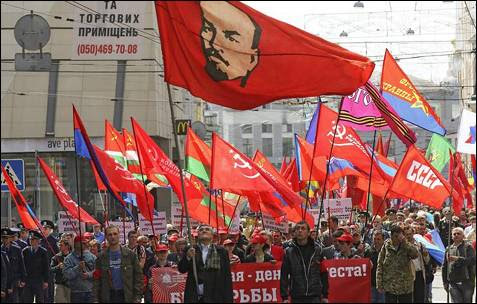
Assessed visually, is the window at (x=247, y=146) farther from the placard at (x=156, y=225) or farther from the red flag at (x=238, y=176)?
the red flag at (x=238, y=176)

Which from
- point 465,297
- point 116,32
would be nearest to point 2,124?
point 116,32

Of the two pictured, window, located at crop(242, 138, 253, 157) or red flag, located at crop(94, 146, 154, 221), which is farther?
window, located at crop(242, 138, 253, 157)

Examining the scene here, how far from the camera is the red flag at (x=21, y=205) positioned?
2056cm

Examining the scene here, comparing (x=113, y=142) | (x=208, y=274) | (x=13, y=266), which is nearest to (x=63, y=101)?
(x=113, y=142)

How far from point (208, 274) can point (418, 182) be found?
643 cm

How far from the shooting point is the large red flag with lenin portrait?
57.1 ft

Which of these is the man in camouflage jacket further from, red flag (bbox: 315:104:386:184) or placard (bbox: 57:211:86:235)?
placard (bbox: 57:211:86:235)

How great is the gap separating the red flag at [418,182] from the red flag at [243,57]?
585 cm

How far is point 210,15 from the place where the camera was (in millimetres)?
11594

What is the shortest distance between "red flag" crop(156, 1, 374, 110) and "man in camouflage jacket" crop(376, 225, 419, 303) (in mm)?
2884

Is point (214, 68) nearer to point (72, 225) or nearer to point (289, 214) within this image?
point (289, 214)

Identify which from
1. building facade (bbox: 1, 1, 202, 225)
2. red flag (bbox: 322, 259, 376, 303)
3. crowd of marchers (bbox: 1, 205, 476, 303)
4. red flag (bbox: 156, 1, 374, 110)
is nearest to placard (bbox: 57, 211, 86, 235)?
crowd of marchers (bbox: 1, 205, 476, 303)

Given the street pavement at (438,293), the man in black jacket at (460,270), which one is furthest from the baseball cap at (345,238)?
the street pavement at (438,293)

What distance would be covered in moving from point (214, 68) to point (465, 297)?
636 cm
